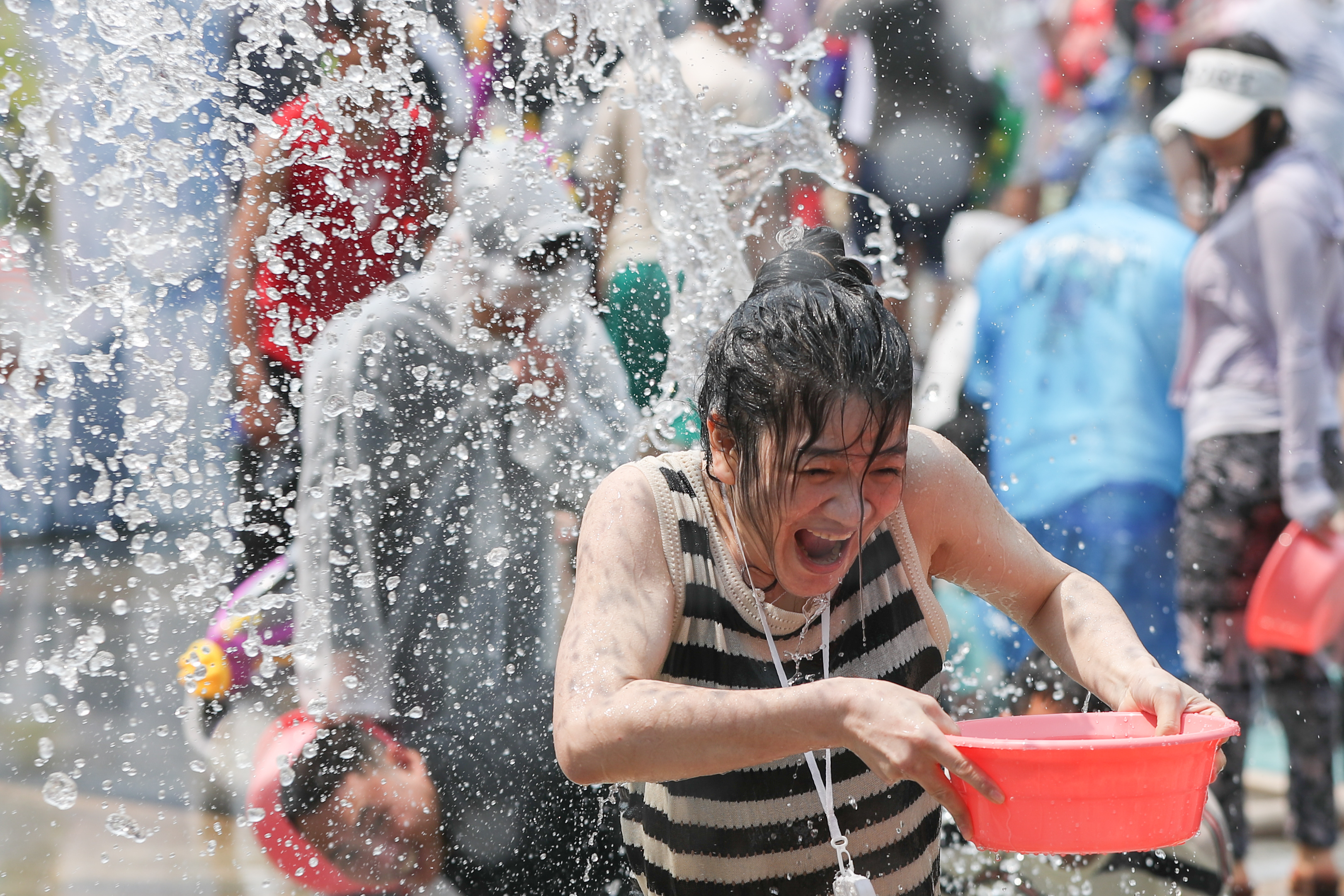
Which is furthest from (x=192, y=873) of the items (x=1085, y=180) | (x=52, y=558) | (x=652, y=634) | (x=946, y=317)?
(x=1085, y=180)

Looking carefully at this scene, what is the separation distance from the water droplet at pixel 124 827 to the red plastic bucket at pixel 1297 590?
309 cm

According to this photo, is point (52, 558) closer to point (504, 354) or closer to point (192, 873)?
point (192, 873)

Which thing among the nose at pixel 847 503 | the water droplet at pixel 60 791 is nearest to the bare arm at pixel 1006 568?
the nose at pixel 847 503

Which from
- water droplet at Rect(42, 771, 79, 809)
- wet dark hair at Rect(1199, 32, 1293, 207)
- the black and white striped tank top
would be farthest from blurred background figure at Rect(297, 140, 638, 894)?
wet dark hair at Rect(1199, 32, 1293, 207)

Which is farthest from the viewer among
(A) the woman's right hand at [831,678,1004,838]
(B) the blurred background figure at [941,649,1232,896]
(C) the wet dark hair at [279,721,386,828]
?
(B) the blurred background figure at [941,649,1232,896]

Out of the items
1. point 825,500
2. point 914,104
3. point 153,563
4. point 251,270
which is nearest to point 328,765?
point 153,563

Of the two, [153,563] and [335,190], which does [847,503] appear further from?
[153,563]

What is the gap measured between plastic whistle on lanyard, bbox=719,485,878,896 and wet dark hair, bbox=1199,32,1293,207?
2.76 m

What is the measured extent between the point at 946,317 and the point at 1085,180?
0.68m

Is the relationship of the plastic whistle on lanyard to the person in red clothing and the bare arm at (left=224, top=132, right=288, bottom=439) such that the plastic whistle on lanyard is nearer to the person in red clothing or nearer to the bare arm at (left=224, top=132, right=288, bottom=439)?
the person in red clothing

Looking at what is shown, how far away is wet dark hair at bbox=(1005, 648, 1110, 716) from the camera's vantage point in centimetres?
326

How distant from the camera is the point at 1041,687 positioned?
3.32 meters

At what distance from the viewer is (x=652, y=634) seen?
1405mm

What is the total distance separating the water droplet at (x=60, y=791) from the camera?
10.1ft
